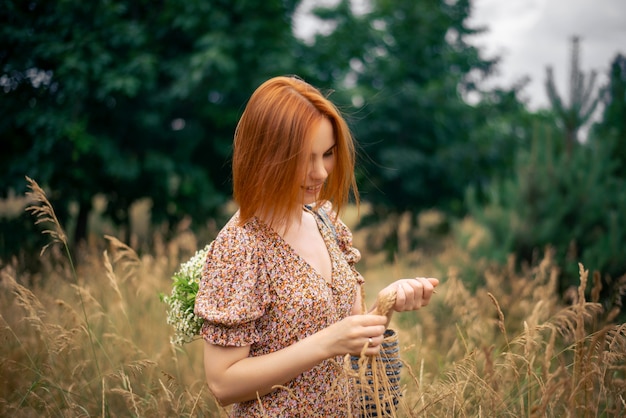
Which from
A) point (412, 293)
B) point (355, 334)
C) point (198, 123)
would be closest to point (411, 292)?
point (412, 293)

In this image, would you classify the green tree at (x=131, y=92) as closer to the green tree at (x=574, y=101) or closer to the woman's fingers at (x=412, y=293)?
the green tree at (x=574, y=101)

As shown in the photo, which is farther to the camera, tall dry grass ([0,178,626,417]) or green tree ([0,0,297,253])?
green tree ([0,0,297,253])

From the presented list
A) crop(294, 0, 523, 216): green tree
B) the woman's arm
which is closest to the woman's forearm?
the woman's arm

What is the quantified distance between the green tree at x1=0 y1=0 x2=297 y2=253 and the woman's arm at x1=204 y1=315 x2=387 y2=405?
4.54m

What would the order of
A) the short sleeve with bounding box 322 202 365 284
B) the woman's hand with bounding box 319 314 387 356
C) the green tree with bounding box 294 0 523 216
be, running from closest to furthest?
the woman's hand with bounding box 319 314 387 356
the short sleeve with bounding box 322 202 365 284
the green tree with bounding box 294 0 523 216

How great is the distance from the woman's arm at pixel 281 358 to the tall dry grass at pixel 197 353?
1.04ft

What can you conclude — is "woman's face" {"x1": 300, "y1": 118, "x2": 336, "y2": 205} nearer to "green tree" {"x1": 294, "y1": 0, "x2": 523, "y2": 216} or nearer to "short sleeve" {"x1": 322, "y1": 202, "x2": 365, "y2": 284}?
"short sleeve" {"x1": 322, "y1": 202, "x2": 365, "y2": 284}

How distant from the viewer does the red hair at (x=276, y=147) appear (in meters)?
1.43

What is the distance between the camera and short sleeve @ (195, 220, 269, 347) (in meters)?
1.34

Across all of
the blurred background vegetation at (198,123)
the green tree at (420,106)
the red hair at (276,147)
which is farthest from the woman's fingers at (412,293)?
the green tree at (420,106)

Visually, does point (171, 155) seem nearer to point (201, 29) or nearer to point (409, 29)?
point (201, 29)

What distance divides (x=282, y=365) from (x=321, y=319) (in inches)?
7.7

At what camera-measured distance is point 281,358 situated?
1346mm

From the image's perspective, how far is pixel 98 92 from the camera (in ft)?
18.0
